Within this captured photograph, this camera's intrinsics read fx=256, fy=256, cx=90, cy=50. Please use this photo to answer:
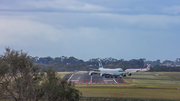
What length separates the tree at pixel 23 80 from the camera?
2488cm

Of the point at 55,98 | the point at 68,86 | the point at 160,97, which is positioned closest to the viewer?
the point at 55,98

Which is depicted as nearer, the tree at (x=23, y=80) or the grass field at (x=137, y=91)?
the tree at (x=23, y=80)

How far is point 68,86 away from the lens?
31484 mm

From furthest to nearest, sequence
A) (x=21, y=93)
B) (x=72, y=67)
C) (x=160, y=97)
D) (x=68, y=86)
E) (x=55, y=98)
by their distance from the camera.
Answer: (x=72, y=67) → (x=160, y=97) → (x=68, y=86) → (x=55, y=98) → (x=21, y=93)

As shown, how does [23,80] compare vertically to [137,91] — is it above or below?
above

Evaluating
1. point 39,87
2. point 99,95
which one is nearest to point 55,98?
point 39,87

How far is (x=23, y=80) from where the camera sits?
2483cm

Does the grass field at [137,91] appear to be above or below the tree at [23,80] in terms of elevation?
below

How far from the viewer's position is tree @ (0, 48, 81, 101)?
81.6ft

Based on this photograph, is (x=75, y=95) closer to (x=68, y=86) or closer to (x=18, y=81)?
(x=68, y=86)

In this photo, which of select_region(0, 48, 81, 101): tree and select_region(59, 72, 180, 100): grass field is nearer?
select_region(0, 48, 81, 101): tree

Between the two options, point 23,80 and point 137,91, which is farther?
point 137,91

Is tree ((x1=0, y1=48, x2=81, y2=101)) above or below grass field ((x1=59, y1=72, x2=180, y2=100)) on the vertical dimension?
above

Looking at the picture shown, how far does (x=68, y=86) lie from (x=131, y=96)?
2121 cm
